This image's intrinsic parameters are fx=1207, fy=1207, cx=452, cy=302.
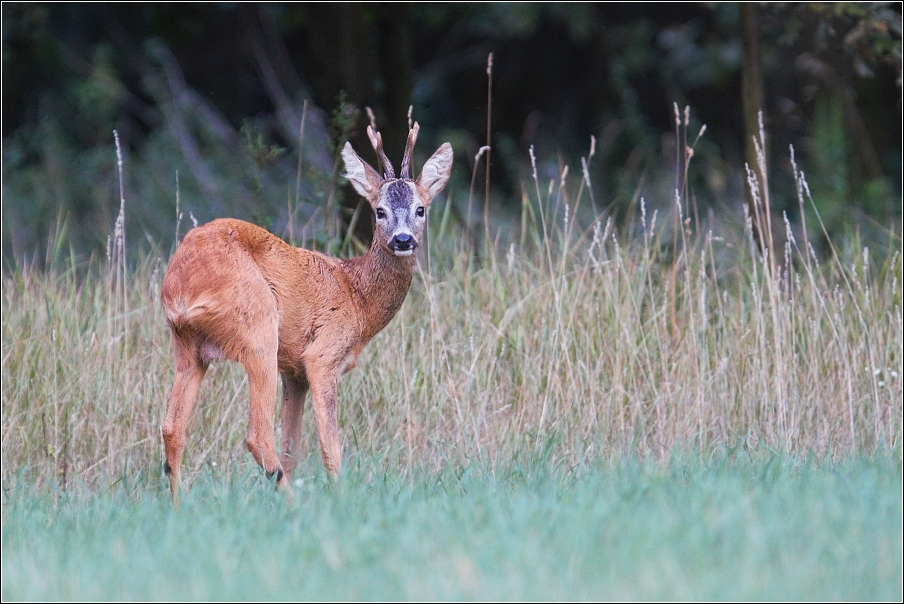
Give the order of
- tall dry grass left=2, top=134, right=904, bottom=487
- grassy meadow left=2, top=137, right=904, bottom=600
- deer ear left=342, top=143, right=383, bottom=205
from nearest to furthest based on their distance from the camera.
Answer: grassy meadow left=2, top=137, right=904, bottom=600 → deer ear left=342, top=143, right=383, bottom=205 → tall dry grass left=2, top=134, right=904, bottom=487

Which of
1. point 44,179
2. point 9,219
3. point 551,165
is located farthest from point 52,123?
point 551,165

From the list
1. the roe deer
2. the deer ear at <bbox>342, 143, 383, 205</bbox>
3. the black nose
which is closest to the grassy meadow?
the roe deer

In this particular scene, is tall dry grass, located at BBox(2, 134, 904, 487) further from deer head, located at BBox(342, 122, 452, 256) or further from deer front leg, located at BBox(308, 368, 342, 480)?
deer head, located at BBox(342, 122, 452, 256)

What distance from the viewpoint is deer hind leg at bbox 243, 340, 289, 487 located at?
5207 mm

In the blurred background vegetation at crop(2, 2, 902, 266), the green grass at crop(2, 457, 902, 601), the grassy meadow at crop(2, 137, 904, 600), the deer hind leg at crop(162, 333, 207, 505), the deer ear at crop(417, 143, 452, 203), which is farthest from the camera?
the blurred background vegetation at crop(2, 2, 902, 266)

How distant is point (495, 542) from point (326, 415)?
178cm

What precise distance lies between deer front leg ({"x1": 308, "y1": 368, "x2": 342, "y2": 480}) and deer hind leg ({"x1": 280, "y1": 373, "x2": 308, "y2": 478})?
29cm

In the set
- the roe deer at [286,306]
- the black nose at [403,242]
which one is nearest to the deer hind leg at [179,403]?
the roe deer at [286,306]

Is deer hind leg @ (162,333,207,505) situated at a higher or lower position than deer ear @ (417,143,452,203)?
lower

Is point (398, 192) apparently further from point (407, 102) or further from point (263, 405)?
point (407, 102)

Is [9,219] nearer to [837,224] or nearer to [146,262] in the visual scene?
[146,262]

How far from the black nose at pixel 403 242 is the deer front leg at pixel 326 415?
0.66 metres

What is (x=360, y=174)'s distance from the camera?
5734 mm

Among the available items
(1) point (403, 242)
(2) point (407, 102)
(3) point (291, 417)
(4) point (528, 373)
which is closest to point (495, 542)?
(1) point (403, 242)
